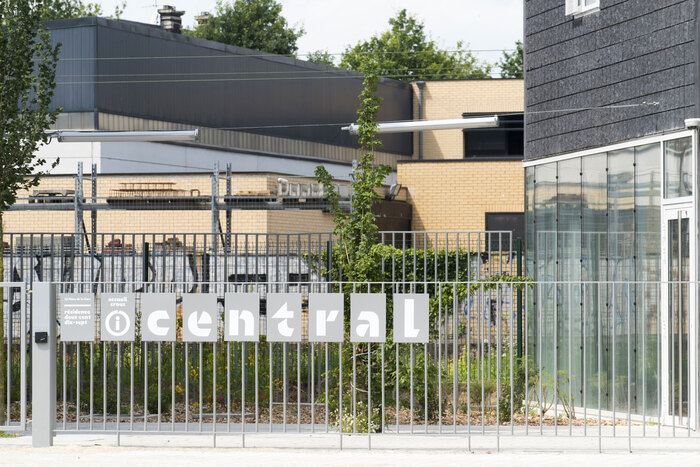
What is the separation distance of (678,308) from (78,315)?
657 cm

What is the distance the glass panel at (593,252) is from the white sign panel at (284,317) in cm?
429

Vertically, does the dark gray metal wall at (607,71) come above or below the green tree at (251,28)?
below

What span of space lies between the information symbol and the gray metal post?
574 millimetres

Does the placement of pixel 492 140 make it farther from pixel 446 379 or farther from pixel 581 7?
pixel 446 379

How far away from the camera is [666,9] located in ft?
42.1

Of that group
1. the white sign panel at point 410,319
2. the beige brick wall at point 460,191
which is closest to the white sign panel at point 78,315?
the white sign panel at point 410,319

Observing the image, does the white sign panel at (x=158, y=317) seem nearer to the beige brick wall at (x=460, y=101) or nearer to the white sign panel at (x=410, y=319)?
the white sign panel at (x=410, y=319)

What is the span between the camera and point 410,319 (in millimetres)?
11242

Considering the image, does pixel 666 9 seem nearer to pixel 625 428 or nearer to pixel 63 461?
pixel 625 428

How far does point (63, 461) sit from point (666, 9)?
813cm

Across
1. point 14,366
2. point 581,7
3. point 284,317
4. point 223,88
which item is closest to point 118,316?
point 284,317

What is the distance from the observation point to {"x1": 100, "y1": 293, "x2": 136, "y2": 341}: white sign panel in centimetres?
1124

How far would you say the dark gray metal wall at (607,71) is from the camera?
12656mm

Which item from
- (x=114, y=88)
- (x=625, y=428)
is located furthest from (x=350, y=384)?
(x=114, y=88)
